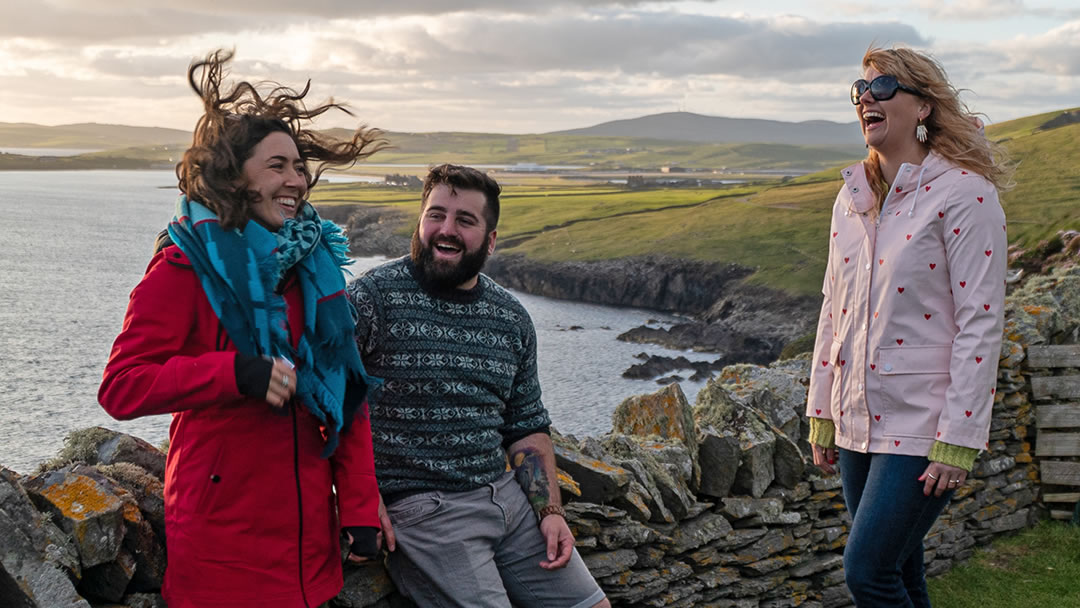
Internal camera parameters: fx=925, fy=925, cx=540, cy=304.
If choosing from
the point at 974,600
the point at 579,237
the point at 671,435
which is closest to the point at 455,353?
the point at 671,435

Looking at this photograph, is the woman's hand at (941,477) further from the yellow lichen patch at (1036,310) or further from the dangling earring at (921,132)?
the yellow lichen patch at (1036,310)

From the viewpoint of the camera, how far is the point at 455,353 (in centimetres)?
409

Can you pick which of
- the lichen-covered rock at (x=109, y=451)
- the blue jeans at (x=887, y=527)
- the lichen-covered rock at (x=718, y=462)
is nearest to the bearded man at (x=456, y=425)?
the lichen-covered rock at (x=109, y=451)

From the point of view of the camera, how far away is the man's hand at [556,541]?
4.17 metres

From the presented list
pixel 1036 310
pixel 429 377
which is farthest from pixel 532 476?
pixel 1036 310

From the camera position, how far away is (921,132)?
4320mm

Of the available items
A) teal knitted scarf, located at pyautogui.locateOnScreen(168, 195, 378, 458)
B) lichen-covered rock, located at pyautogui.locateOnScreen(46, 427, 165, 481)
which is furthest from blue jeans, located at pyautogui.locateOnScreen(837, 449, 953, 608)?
lichen-covered rock, located at pyautogui.locateOnScreen(46, 427, 165, 481)

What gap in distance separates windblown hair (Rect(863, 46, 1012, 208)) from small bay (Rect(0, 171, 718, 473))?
22478 millimetres

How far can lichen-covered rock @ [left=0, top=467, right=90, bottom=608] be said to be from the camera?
306 cm

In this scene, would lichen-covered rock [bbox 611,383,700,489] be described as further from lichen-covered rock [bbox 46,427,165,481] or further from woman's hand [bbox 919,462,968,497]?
lichen-covered rock [bbox 46,427,165,481]

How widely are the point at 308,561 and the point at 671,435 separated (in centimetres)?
378

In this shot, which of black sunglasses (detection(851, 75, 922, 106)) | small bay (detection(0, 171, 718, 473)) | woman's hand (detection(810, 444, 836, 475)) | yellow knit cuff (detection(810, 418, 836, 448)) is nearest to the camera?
black sunglasses (detection(851, 75, 922, 106))

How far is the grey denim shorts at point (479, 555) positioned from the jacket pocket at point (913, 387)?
5.11ft

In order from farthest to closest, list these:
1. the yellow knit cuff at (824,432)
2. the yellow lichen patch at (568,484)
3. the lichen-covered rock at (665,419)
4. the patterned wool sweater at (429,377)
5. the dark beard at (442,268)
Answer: the lichen-covered rock at (665,419)
the yellow lichen patch at (568,484)
the yellow knit cuff at (824,432)
the dark beard at (442,268)
the patterned wool sweater at (429,377)
